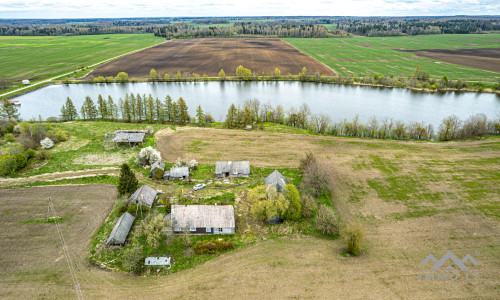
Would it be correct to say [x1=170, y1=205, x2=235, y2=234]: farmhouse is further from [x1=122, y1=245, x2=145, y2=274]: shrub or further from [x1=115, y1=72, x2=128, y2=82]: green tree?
[x1=115, y1=72, x2=128, y2=82]: green tree

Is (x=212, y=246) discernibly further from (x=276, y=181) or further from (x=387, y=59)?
(x=387, y=59)

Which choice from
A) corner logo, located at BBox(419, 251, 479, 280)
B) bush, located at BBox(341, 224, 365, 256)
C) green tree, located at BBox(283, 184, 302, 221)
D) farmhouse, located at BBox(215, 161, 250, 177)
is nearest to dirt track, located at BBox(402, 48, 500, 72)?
corner logo, located at BBox(419, 251, 479, 280)

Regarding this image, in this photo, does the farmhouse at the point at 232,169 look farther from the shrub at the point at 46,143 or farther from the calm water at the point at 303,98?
the shrub at the point at 46,143

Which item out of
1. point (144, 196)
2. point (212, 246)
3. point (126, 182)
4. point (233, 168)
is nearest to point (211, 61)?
point (233, 168)

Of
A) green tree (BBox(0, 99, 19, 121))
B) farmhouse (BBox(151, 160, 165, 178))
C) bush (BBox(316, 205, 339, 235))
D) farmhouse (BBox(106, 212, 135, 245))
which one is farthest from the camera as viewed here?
green tree (BBox(0, 99, 19, 121))

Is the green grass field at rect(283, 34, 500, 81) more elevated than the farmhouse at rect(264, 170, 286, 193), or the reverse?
the green grass field at rect(283, 34, 500, 81)

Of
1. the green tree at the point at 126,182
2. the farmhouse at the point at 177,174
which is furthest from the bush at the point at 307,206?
the green tree at the point at 126,182
